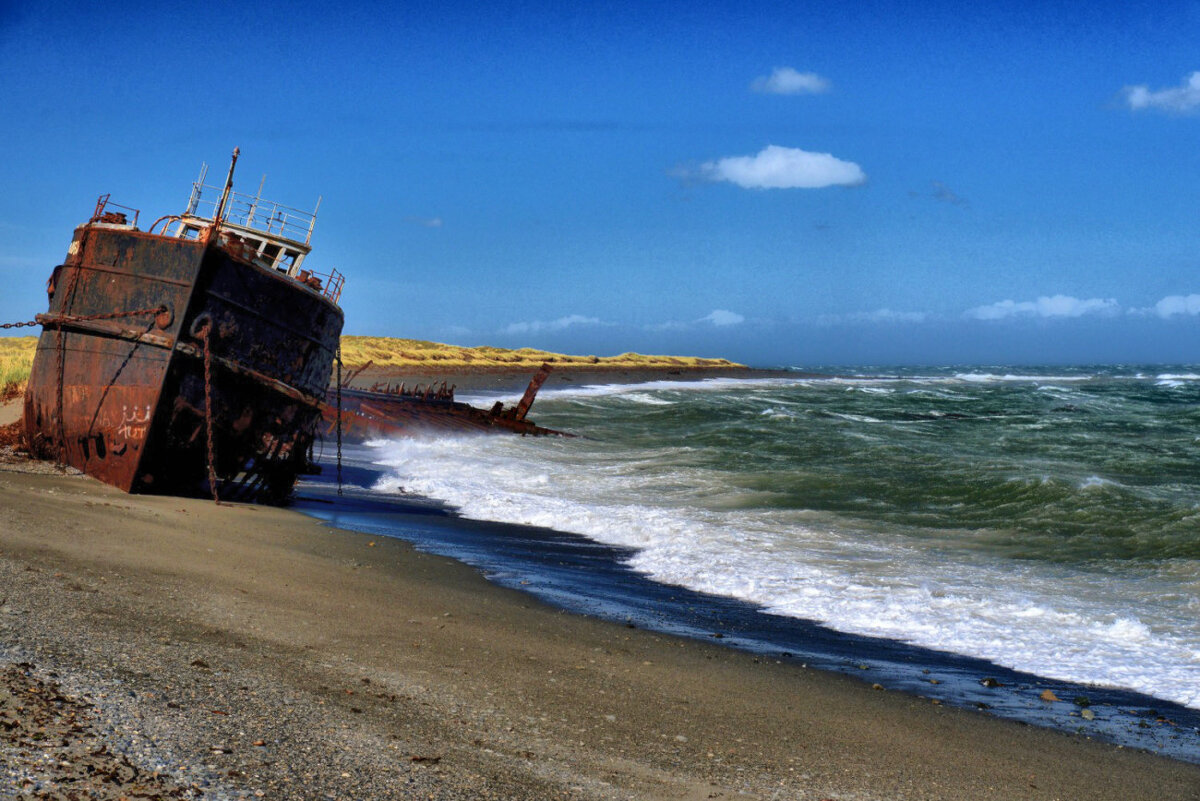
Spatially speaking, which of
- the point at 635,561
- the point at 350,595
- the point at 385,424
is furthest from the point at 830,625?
the point at 385,424

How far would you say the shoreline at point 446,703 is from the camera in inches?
159

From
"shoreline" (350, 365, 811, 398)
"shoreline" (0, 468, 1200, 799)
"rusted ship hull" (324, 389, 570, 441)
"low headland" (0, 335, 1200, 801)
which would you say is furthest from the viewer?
"shoreline" (350, 365, 811, 398)

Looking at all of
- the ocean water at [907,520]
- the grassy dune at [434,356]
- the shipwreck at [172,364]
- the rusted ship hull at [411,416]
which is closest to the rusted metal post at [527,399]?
the rusted ship hull at [411,416]

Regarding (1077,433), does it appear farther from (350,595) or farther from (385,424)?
(350,595)

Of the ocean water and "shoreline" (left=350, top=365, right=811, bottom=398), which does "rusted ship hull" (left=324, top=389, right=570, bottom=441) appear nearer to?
the ocean water

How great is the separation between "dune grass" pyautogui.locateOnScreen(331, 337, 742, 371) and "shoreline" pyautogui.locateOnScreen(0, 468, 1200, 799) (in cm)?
4923

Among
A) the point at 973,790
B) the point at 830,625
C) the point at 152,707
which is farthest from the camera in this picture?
the point at 830,625

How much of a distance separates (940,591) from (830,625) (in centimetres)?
174

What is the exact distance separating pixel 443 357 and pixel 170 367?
6477 centimetres

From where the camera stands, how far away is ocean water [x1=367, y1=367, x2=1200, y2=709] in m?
8.23

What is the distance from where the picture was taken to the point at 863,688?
6.41 m

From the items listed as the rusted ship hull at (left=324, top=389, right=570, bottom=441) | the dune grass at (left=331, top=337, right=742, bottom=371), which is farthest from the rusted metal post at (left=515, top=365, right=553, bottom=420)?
the dune grass at (left=331, top=337, right=742, bottom=371)

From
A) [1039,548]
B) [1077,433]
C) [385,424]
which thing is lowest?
[385,424]

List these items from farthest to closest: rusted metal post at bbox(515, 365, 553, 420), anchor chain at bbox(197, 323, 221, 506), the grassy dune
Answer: the grassy dune
rusted metal post at bbox(515, 365, 553, 420)
anchor chain at bbox(197, 323, 221, 506)
